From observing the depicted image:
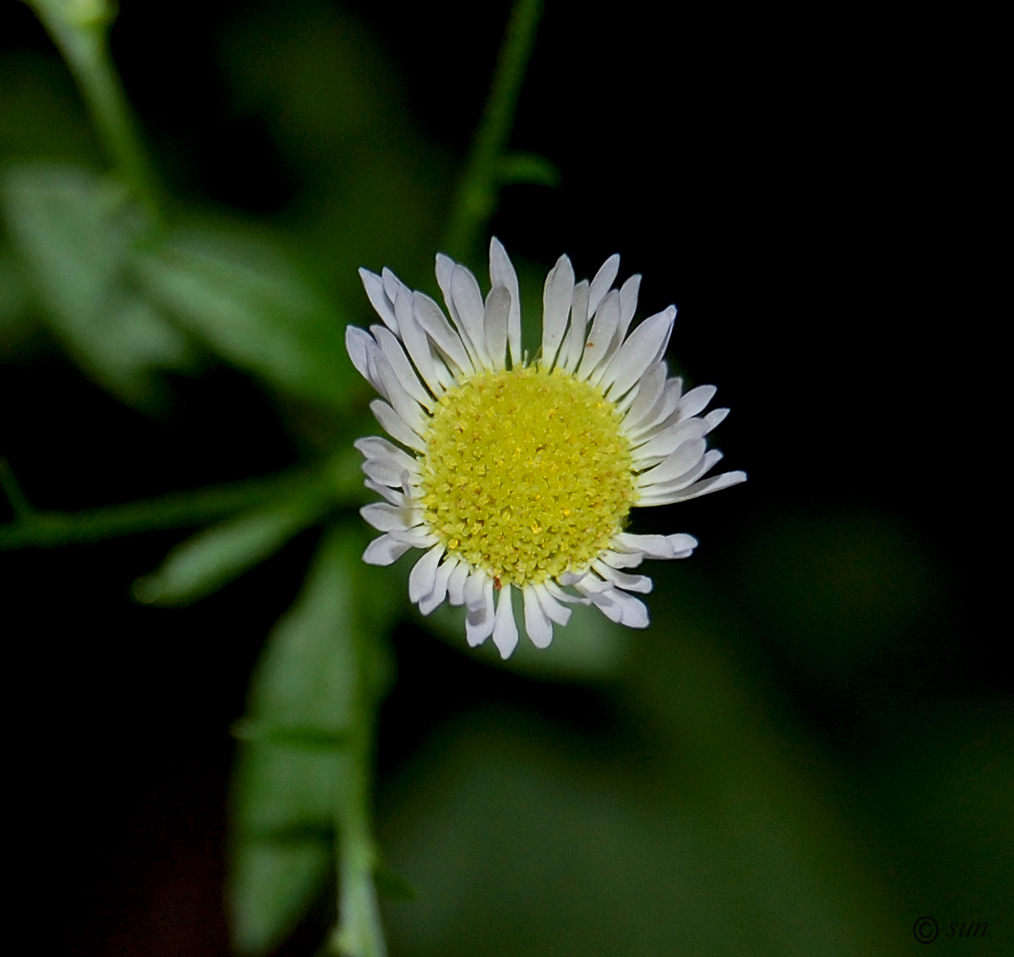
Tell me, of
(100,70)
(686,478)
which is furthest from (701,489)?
(100,70)

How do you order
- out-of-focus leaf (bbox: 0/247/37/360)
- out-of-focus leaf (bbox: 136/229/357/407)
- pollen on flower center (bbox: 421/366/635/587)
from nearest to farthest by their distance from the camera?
1. pollen on flower center (bbox: 421/366/635/587)
2. out-of-focus leaf (bbox: 136/229/357/407)
3. out-of-focus leaf (bbox: 0/247/37/360)

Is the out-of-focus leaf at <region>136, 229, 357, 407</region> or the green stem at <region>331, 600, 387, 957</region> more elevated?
the out-of-focus leaf at <region>136, 229, 357, 407</region>

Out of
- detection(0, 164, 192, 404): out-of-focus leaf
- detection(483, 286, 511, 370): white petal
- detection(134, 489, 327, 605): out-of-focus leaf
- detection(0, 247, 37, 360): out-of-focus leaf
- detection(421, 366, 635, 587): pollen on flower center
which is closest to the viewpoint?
detection(483, 286, 511, 370): white petal

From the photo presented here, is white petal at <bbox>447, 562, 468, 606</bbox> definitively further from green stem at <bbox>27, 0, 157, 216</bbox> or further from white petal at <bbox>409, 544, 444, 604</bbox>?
green stem at <bbox>27, 0, 157, 216</bbox>

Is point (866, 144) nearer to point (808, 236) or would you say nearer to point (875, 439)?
point (808, 236)

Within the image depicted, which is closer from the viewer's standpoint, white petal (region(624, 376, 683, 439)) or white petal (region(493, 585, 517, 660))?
white petal (region(493, 585, 517, 660))

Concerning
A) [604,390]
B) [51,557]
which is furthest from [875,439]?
[51,557]

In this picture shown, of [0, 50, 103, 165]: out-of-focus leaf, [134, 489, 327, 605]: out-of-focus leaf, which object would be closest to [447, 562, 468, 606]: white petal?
[134, 489, 327, 605]: out-of-focus leaf

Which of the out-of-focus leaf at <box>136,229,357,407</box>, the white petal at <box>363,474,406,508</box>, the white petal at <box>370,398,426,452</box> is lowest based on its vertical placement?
the white petal at <box>363,474,406,508</box>
